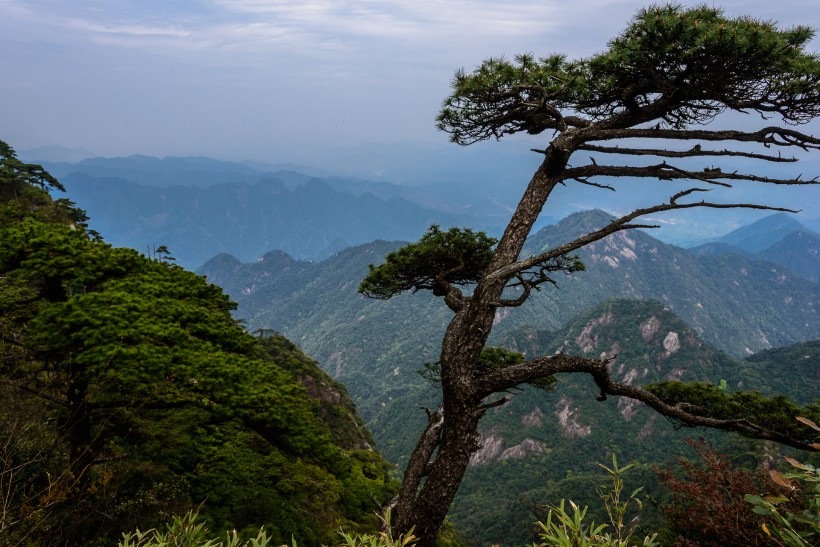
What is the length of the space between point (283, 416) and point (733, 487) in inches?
303

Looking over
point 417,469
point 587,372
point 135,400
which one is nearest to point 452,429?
point 417,469

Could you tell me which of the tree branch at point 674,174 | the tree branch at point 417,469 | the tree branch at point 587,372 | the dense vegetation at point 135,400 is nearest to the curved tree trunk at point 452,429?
the tree branch at point 417,469

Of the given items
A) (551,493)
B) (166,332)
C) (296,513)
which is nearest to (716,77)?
(166,332)

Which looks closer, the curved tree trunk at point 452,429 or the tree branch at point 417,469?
the curved tree trunk at point 452,429

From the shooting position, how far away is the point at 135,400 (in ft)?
23.2

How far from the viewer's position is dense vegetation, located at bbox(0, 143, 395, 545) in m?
6.93

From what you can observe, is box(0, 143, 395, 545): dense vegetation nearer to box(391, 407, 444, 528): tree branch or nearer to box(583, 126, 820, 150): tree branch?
box(391, 407, 444, 528): tree branch

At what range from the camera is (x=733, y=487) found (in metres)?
6.79

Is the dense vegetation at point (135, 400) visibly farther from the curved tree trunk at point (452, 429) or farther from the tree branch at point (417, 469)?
the curved tree trunk at point (452, 429)

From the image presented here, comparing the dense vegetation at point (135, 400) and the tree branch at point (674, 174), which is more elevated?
the tree branch at point (674, 174)

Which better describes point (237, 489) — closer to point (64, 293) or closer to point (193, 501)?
point (193, 501)

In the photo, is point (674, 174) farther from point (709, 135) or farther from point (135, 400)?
point (135, 400)

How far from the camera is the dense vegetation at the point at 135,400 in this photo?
693 cm

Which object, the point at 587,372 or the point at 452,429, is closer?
the point at 587,372
